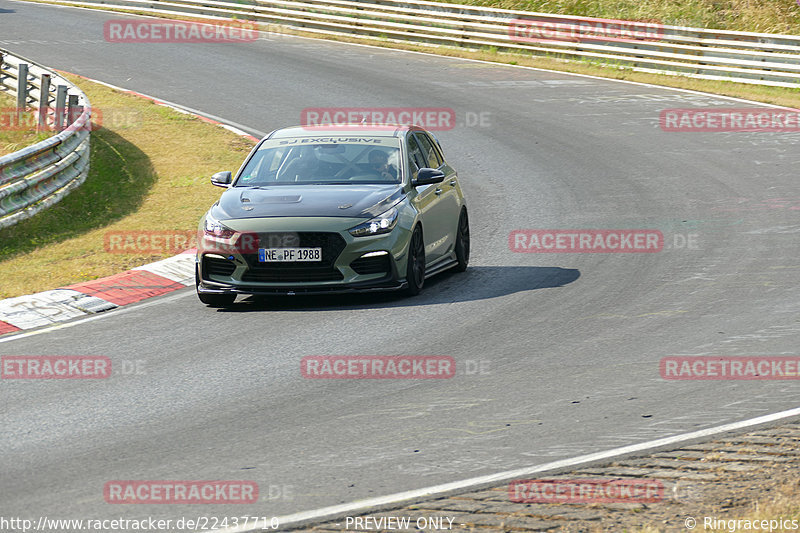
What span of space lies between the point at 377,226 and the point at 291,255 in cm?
87

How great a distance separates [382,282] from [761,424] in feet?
15.3

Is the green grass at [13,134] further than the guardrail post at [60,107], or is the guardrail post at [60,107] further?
the green grass at [13,134]

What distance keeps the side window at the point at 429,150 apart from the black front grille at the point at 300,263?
257 cm

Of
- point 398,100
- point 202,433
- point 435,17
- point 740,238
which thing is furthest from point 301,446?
point 435,17

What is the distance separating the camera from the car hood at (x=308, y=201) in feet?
37.4

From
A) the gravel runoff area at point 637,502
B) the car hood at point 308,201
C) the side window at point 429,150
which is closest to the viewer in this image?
the gravel runoff area at point 637,502

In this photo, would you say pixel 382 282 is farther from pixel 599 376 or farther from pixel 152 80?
pixel 152 80

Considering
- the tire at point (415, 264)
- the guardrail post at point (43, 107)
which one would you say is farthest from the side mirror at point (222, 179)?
the guardrail post at point (43, 107)

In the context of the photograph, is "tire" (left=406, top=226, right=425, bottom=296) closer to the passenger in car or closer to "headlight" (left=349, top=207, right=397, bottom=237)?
"headlight" (left=349, top=207, right=397, bottom=237)

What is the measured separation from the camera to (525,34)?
106 ft

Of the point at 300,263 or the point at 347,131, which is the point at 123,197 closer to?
the point at 347,131

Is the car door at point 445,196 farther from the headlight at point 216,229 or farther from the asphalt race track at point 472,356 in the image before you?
the headlight at point 216,229

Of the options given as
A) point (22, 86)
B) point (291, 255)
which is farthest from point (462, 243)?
point (22, 86)

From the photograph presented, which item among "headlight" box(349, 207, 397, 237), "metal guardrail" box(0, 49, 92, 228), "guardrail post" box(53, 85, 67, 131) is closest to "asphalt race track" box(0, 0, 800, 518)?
"headlight" box(349, 207, 397, 237)
